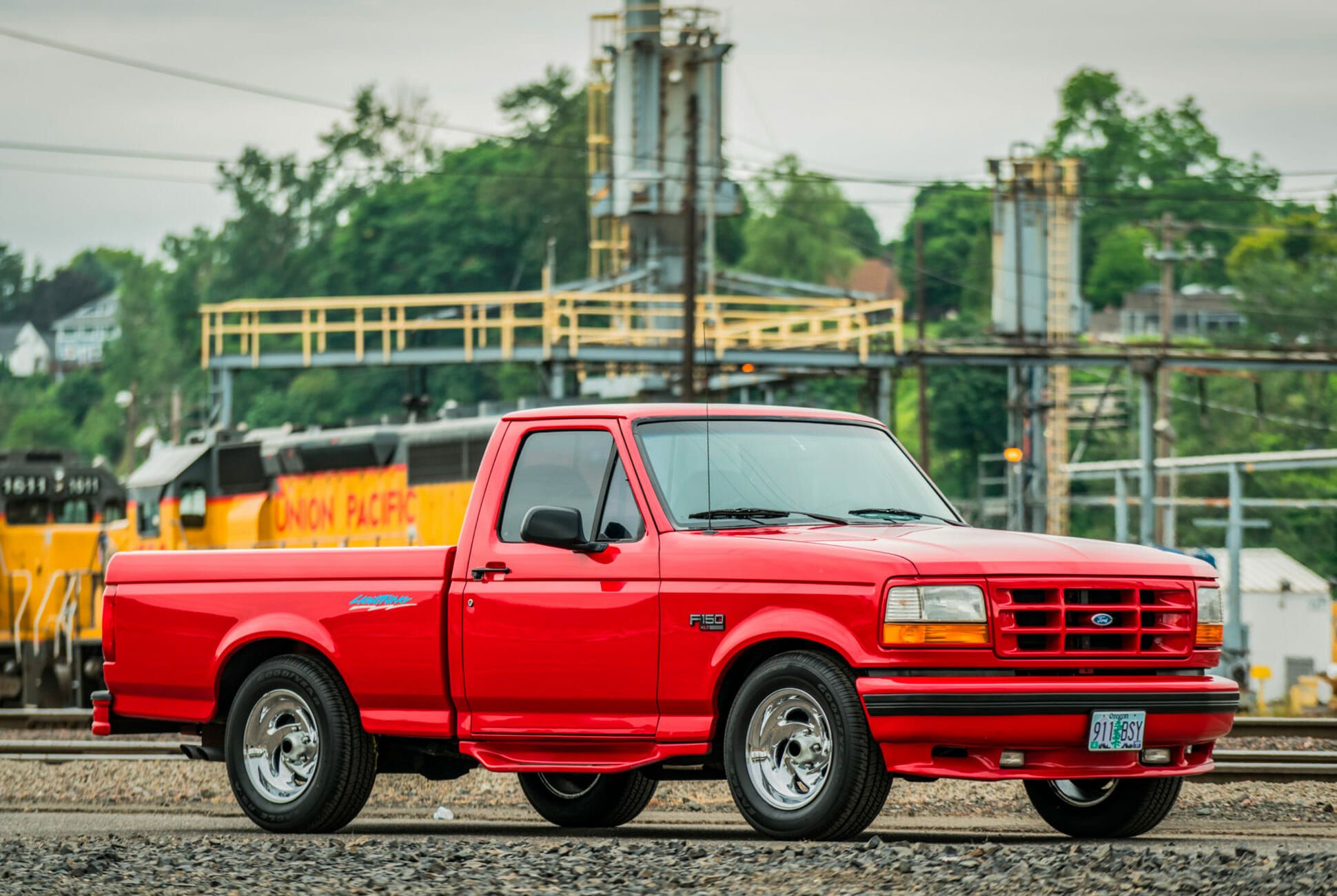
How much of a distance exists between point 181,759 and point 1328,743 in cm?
872

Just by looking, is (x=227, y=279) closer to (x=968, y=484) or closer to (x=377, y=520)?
(x=968, y=484)

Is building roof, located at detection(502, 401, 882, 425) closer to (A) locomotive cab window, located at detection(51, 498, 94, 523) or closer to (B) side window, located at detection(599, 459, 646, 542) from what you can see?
(B) side window, located at detection(599, 459, 646, 542)

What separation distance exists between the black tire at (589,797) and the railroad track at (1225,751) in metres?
1.97

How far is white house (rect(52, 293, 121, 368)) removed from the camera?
140 m

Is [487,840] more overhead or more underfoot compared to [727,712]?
more underfoot

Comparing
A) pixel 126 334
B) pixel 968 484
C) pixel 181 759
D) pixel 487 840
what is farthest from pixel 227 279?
pixel 487 840

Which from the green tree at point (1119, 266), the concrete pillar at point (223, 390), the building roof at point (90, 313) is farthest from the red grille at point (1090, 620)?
the building roof at point (90, 313)

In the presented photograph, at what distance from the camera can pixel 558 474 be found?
904cm

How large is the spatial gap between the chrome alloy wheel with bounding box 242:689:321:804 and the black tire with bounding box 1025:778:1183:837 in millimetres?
3526

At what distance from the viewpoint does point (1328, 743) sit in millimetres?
14641

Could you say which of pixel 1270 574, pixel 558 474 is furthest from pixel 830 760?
pixel 1270 574

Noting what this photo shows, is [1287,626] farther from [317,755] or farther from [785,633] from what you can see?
[785,633]

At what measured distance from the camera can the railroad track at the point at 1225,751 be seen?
39.3 feet

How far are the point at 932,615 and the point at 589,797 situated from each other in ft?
10.3
